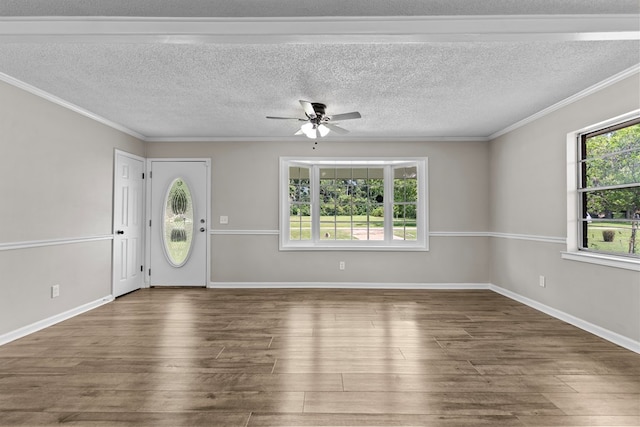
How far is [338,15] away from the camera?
220 cm

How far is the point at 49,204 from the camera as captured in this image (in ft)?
11.9

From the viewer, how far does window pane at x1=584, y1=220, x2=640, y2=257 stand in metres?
3.13

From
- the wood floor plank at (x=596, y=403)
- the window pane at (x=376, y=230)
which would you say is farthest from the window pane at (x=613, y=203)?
the window pane at (x=376, y=230)

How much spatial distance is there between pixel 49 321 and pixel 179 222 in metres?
2.20

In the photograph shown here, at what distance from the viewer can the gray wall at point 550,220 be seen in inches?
122

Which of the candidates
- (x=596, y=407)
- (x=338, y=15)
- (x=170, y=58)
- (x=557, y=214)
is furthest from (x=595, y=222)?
(x=170, y=58)

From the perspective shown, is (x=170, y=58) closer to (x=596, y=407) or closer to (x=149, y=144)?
(x=149, y=144)

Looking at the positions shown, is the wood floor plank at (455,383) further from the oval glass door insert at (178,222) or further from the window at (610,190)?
the oval glass door insert at (178,222)

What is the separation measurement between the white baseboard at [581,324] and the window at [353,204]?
1.65 meters

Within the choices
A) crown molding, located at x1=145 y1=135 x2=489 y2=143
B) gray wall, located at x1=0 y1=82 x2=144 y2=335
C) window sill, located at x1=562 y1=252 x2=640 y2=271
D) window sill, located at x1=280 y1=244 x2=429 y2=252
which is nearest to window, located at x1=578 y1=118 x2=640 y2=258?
window sill, located at x1=562 y1=252 x2=640 y2=271

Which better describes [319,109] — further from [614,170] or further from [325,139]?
[614,170]

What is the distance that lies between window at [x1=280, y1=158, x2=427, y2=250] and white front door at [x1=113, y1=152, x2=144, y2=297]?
2274mm

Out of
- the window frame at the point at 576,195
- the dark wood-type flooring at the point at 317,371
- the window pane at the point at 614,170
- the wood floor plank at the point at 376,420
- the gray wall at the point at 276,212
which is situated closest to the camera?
the wood floor plank at the point at 376,420

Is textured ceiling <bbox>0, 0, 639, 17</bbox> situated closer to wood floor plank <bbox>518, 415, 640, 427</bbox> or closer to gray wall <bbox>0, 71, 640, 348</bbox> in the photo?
gray wall <bbox>0, 71, 640, 348</bbox>
